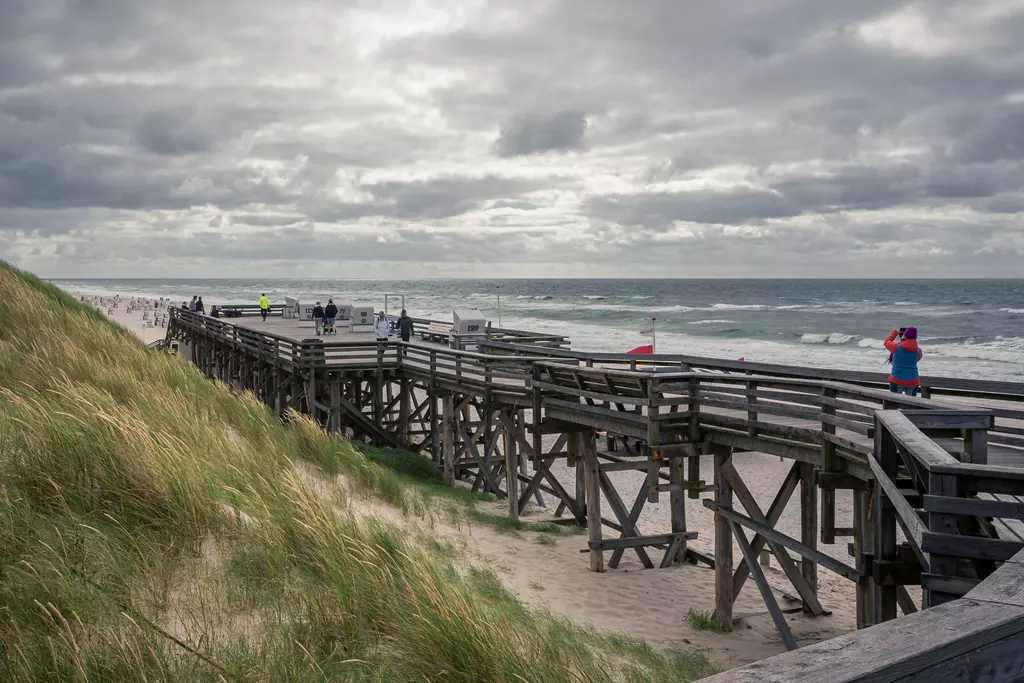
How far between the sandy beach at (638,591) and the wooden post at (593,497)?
26cm

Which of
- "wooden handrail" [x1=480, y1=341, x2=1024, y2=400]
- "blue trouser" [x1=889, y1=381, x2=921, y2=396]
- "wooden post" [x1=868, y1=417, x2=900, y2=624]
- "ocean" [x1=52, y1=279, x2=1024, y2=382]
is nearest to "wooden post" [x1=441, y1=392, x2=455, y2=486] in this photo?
"wooden handrail" [x1=480, y1=341, x2=1024, y2=400]

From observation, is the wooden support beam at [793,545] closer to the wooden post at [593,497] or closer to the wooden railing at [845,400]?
the wooden railing at [845,400]

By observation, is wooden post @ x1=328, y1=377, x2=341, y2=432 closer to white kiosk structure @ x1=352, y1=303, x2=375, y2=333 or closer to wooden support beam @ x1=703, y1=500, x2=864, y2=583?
wooden support beam @ x1=703, y1=500, x2=864, y2=583

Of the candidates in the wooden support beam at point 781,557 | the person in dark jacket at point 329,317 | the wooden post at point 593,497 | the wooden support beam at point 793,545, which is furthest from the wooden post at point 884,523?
the person in dark jacket at point 329,317

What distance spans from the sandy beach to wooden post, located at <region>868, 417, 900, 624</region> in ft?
9.09

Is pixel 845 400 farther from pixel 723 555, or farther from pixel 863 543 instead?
pixel 723 555

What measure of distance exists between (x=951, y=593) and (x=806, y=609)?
8.10 metres

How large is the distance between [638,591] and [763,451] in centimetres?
351

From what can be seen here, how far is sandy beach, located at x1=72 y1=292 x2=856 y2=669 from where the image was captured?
9875mm

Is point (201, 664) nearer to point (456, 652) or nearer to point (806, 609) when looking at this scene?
point (456, 652)

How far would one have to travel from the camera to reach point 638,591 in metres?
11.9

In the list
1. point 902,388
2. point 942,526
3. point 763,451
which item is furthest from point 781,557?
point 942,526

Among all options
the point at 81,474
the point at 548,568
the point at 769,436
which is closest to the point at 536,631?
the point at 81,474

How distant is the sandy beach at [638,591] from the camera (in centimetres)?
988
